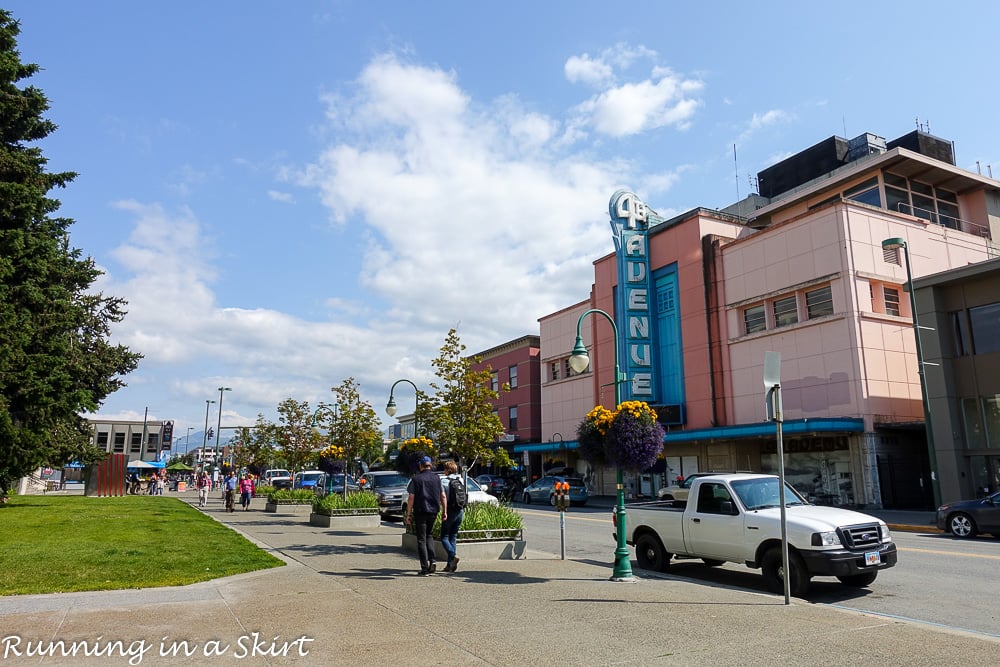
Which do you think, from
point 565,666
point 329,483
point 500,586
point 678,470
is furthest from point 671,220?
point 565,666

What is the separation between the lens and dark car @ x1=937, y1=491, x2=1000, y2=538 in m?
17.2

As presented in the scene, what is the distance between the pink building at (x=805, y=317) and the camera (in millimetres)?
29766

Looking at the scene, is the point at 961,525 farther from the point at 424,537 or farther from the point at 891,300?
the point at 891,300

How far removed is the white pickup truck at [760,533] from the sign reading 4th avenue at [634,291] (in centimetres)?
2633

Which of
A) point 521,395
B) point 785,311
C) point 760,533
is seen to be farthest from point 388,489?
point 521,395

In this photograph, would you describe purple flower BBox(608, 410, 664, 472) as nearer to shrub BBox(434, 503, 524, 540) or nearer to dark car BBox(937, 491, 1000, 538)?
shrub BBox(434, 503, 524, 540)

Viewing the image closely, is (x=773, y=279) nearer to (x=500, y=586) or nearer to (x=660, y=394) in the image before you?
(x=660, y=394)

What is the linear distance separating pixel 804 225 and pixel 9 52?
33.1 m

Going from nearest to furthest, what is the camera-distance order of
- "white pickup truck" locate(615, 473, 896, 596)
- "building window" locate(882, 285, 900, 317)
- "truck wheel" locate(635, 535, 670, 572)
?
"white pickup truck" locate(615, 473, 896, 596) < "truck wheel" locate(635, 535, 670, 572) < "building window" locate(882, 285, 900, 317)

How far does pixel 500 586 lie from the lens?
9.84m

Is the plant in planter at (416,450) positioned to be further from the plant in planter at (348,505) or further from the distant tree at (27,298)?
the distant tree at (27,298)

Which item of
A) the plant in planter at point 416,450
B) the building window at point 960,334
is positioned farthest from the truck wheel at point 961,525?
the plant in planter at point 416,450

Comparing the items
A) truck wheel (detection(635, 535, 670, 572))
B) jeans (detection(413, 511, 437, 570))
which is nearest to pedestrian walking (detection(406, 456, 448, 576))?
jeans (detection(413, 511, 437, 570))

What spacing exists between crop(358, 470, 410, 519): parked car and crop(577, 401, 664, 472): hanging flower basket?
467 inches
